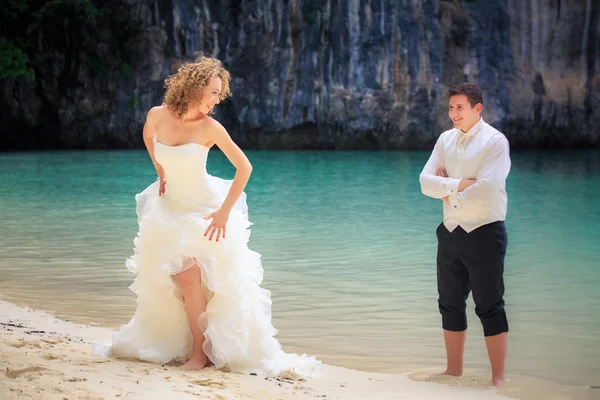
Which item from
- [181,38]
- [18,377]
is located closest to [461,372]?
[18,377]

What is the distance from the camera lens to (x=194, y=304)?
4262 mm

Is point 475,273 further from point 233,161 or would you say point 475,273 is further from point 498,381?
point 233,161

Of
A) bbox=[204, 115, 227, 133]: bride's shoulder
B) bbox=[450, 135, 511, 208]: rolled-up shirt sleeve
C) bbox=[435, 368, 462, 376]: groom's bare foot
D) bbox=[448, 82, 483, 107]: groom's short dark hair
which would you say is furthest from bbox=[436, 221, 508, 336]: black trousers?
bbox=[204, 115, 227, 133]: bride's shoulder

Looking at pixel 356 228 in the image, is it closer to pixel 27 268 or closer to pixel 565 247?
pixel 565 247

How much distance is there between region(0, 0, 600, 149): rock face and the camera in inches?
1275

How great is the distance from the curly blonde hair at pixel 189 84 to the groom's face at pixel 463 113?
1196mm

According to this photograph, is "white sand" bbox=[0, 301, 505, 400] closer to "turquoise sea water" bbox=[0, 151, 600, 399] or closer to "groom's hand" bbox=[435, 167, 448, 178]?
"turquoise sea water" bbox=[0, 151, 600, 399]

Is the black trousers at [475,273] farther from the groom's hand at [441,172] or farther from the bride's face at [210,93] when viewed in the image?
the bride's face at [210,93]

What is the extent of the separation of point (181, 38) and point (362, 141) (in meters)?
8.16

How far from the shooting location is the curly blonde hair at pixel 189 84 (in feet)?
13.9

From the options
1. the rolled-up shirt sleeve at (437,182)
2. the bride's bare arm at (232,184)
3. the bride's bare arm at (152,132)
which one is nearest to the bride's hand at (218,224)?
the bride's bare arm at (232,184)

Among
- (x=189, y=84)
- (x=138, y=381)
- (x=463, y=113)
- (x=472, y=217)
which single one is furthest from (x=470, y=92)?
(x=138, y=381)

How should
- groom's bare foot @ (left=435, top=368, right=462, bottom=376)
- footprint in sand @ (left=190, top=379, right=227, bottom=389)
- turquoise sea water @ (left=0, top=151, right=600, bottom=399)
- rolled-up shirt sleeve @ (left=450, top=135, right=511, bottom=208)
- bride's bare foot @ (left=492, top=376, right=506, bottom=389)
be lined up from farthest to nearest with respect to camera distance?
turquoise sea water @ (left=0, top=151, right=600, bottom=399), groom's bare foot @ (left=435, top=368, right=462, bottom=376), bride's bare foot @ (left=492, top=376, right=506, bottom=389), rolled-up shirt sleeve @ (left=450, top=135, right=511, bottom=208), footprint in sand @ (left=190, top=379, right=227, bottom=389)

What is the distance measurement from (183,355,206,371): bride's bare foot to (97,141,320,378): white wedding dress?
4 centimetres
